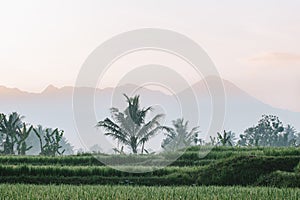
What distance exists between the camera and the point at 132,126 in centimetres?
2617

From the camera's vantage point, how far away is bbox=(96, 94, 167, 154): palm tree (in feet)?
83.3

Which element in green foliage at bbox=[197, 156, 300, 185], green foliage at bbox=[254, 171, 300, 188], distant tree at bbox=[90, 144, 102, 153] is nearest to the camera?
green foliage at bbox=[254, 171, 300, 188]

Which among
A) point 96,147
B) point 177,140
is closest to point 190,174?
point 96,147

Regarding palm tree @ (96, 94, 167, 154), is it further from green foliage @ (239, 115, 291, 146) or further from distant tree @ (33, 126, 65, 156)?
green foliage @ (239, 115, 291, 146)

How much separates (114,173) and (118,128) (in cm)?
936

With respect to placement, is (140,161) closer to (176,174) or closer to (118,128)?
(118,128)

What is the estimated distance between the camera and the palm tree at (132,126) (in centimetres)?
2538

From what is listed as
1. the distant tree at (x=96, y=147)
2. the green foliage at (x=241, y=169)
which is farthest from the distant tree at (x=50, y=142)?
the green foliage at (x=241, y=169)

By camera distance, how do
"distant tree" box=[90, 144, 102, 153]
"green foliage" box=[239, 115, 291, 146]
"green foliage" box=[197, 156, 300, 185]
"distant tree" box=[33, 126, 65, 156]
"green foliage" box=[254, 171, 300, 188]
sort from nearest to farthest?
"green foliage" box=[254, 171, 300, 188]
"green foliage" box=[197, 156, 300, 185]
"distant tree" box=[90, 144, 102, 153]
"distant tree" box=[33, 126, 65, 156]
"green foliage" box=[239, 115, 291, 146]

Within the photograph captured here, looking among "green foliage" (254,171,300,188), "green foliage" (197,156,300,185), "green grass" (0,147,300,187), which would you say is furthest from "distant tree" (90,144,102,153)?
"green foliage" (254,171,300,188)

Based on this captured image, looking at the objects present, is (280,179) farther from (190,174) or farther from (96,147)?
(96,147)

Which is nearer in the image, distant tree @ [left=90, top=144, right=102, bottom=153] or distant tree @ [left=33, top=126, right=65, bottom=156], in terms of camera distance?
distant tree @ [left=90, top=144, right=102, bottom=153]

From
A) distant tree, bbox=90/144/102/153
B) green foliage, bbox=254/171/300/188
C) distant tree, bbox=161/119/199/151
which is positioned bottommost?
green foliage, bbox=254/171/300/188

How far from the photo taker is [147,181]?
605 inches
